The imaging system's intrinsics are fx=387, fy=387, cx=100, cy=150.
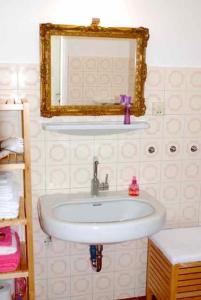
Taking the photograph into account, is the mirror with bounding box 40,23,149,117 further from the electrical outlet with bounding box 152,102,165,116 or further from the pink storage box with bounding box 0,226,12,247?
the pink storage box with bounding box 0,226,12,247

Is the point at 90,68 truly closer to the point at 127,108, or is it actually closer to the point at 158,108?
the point at 127,108

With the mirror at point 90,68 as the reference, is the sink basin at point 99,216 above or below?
below

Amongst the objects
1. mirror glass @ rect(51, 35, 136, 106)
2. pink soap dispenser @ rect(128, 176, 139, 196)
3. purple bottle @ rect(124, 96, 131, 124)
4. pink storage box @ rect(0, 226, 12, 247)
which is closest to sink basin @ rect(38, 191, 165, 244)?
pink soap dispenser @ rect(128, 176, 139, 196)

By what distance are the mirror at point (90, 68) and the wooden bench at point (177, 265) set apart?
80 centimetres

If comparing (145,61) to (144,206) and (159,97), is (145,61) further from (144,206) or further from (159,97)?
(144,206)

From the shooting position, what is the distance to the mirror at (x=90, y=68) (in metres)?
2.08

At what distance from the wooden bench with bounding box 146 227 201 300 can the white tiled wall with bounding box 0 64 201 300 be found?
0.21m

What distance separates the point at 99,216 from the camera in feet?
7.44

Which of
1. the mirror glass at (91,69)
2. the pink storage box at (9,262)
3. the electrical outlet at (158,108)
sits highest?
the mirror glass at (91,69)

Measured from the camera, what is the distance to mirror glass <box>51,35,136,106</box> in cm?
210

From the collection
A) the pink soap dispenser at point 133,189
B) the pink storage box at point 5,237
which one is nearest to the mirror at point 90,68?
the pink soap dispenser at point 133,189

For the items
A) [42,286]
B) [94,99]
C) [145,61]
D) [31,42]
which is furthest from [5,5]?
[42,286]

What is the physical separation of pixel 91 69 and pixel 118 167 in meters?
0.61

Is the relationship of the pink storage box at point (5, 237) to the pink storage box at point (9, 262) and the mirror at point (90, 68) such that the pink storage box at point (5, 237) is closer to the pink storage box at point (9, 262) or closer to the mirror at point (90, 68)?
the pink storage box at point (9, 262)
